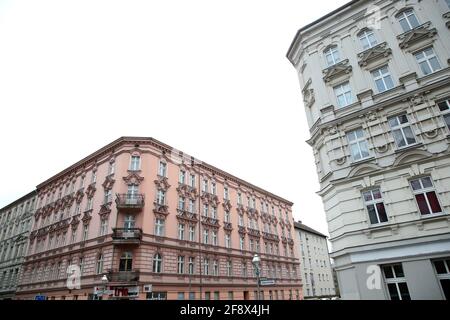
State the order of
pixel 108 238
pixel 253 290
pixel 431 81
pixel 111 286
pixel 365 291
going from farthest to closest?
pixel 253 290 → pixel 108 238 → pixel 111 286 → pixel 431 81 → pixel 365 291

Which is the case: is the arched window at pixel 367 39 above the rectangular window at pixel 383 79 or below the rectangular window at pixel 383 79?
above

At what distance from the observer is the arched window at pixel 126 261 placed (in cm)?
2334

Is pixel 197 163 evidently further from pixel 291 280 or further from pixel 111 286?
pixel 291 280

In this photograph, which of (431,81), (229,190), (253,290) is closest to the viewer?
(431,81)

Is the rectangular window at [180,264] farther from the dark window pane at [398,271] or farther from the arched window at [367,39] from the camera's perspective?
the arched window at [367,39]

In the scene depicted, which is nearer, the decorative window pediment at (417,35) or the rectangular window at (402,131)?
the rectangular window at (402,131)

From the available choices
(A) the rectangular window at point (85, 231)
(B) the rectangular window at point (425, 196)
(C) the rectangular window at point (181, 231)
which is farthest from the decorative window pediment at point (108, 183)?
(B) the rectangular window at point (425, 196)

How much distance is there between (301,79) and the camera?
17.3 metres

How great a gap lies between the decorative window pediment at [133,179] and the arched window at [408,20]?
23.7 m

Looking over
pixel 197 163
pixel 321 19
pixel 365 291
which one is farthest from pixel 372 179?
pixel 197 163

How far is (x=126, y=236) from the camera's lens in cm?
2355

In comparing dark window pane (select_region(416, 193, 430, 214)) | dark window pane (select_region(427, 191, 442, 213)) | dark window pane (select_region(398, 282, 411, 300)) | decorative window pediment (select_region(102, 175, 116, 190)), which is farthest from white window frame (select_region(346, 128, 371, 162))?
decorative window pediment (select_region(102, 175, 116, 190))

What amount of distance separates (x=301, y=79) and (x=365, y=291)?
1255 centimetres

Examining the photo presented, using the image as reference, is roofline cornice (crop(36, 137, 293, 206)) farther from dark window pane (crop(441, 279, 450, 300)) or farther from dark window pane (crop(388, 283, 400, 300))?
dark window pane (crop(441, 279, 450, 300))
